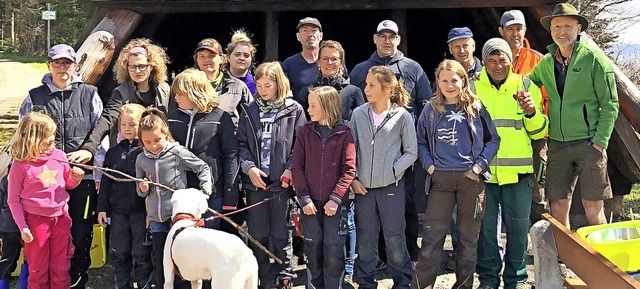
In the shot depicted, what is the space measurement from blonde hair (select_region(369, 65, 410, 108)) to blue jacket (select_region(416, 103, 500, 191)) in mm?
234

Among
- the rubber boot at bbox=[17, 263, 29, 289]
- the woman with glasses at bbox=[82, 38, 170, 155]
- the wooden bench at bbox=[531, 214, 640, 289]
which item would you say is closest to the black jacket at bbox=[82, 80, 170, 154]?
the woman with glasses at bbox=[82, 38, 170, 155]

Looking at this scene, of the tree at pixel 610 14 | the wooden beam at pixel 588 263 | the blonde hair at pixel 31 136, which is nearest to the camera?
the wooden beam at pixel 588 263

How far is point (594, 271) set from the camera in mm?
3043

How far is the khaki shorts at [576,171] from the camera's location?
4797 mm

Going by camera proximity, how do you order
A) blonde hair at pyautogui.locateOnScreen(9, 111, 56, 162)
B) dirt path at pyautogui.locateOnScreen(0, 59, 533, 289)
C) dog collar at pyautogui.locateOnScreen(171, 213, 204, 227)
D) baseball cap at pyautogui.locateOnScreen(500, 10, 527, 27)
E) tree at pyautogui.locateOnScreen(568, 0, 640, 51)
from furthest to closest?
tree at pyautogui.locateOnScreen(568, 0, 640, 51)
baseball cap at pyautogui.locateOnScreen(500, 10, 527, 27)
dirt path at pyautogui.locateOnScreen(0, 59, 533, 289)
blonde hair at pyautogui.locateOnScreen(9, 111, 56, 162)
dog collar at pyautogui.locateOnScreen(171, 213, 204, 227)

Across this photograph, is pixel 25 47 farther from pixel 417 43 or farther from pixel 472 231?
pixel 472 231

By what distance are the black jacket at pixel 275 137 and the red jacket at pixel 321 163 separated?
0.58 feet

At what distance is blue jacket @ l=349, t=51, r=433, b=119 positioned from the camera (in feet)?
17.4

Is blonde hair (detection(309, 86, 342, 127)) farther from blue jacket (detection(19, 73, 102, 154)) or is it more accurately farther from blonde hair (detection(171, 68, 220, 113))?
blue jacket (detection(19, 73, 102, 154))

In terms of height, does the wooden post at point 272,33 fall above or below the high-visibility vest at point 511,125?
above

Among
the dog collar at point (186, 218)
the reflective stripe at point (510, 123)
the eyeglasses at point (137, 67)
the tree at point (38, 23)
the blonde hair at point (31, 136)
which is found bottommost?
the dog collar at point (186, 218)

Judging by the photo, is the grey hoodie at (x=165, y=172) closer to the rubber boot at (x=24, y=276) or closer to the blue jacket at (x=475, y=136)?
the rubber boot at (x=24, y=276)

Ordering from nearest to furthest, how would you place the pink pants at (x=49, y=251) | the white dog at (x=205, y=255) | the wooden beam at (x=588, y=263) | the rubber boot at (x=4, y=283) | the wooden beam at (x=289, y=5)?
the wooden beam at (x=588, y=263) → the white dog at (x=205, y=255) → the pink pants at (x=49, y=251) → the rubber boot at (x=4, y=283) → the wooden beam at (x=289, y=5)

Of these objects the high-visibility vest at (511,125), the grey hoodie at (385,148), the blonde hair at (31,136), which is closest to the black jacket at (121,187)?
the blonde hair at (31,136)
